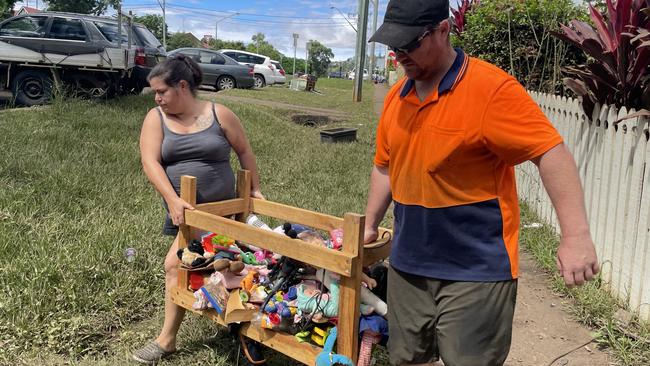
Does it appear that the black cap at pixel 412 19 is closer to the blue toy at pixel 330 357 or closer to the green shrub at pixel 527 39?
the blue toy at pixel 330 357

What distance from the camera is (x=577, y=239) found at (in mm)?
1792

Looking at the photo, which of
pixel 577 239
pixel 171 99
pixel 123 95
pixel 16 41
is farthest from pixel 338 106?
pixel 577 239

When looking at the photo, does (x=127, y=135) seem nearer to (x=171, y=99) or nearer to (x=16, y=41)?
(x=16, y=41)

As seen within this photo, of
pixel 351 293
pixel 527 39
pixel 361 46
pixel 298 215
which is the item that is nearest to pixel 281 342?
pixel 351 293

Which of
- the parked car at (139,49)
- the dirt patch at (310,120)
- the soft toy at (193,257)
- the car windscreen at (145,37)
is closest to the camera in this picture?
the soft toy at (193,257)

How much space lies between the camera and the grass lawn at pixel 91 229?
130 inches

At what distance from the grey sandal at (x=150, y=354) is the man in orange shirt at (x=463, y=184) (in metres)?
1.60

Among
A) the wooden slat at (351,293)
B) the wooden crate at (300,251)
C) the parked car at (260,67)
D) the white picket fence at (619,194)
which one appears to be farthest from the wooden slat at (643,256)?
the parked car at (260,67)

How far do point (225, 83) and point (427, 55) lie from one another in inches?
759

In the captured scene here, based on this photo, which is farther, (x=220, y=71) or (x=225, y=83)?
(x=225, y=83)

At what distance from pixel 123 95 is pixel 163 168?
9.25 metres

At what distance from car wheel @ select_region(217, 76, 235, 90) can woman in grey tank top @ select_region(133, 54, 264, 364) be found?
1774cm

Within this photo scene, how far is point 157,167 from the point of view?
2.99 m

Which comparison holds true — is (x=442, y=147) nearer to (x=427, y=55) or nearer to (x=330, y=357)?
(x=427, y=55)
